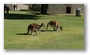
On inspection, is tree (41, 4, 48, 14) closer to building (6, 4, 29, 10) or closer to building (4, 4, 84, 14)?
building (4, 4, 84, 14)

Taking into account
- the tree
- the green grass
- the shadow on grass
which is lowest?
the green grass

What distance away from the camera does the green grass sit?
1095 centimetres

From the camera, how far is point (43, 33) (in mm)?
11109

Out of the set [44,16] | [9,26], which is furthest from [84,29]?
[9,26]

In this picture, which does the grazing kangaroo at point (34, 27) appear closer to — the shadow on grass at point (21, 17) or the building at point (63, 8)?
the shadow on grass at point (21, 17)

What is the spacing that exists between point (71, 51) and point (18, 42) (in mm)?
1150

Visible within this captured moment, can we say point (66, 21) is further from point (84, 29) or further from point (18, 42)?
point (18, 42)

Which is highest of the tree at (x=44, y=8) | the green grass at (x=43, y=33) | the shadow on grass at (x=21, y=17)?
the tree at (x=44, y=8)

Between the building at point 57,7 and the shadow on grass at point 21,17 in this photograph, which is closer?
the building at point 57,7

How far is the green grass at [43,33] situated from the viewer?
35.9 ft

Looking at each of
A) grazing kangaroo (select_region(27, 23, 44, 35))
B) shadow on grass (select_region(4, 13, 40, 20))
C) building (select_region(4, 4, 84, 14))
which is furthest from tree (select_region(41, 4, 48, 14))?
grazing kangaroo (select_region(27, 23, 44, 35))

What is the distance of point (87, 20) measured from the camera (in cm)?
1089

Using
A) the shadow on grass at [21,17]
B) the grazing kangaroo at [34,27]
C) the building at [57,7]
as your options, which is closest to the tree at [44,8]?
the building at [57,7]

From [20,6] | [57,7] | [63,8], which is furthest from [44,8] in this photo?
[20,6]
